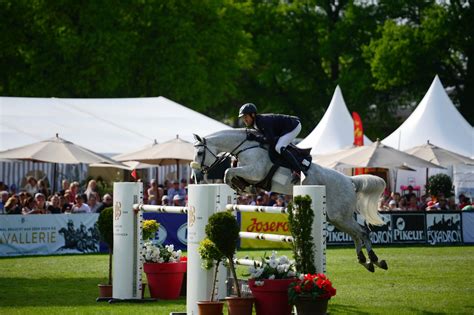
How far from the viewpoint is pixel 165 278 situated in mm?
12719

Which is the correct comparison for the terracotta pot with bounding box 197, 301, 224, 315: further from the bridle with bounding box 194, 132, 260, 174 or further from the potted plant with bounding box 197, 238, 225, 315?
the bridle with bounding box 194, 132, 260, 174

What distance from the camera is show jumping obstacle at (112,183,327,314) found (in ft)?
31.9

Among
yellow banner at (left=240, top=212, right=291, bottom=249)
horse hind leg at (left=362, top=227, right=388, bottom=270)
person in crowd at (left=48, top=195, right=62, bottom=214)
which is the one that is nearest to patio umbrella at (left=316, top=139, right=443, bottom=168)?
yellow banner at (left=240, top=212, right=291, bottom=249)

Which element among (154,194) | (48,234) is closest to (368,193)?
(48,234)

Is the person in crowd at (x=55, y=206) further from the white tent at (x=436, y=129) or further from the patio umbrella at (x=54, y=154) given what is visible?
the white tent at (x=436, y=129)

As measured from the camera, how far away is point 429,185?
30.0 m

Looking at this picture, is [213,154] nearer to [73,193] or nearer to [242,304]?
[242,304]

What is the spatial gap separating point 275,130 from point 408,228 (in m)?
11.7

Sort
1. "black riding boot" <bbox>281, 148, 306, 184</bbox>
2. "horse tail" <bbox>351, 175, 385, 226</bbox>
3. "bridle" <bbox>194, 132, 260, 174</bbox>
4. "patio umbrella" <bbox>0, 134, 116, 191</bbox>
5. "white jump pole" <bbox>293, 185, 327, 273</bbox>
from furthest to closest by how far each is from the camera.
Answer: "patio umbrella" <bbox>0, 134, 116, 191</bbox> → "horse tail" <bbox>351, 175, 385, 226</bbox> → "bridle" <bbox>194, 132, 260, 174</bbox> → "black riding boot" <bbox>281, 148, 306, 184</bbox> → "white jump pole" <bbox>293, 185, 327, 273</bbox>

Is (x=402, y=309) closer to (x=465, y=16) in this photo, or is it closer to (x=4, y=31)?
(x=4, y=31)

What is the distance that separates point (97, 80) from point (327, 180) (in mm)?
28951

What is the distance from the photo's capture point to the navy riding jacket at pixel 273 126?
13070 millimetres

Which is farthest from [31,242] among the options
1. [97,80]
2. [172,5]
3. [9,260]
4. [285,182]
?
[172,5]

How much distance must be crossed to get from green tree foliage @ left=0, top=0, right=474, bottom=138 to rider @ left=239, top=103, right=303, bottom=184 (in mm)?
28201
